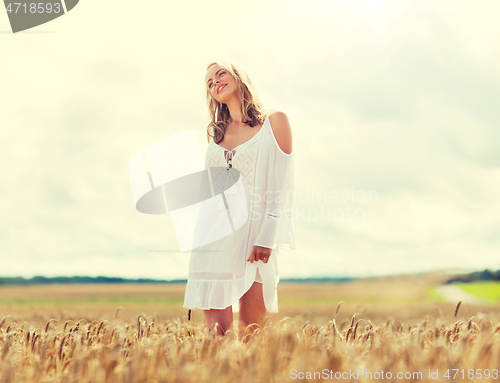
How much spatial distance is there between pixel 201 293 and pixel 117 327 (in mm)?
710

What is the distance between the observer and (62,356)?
288 cm

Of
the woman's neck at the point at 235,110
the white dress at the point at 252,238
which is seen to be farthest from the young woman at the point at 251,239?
the woman's neck at the point at 235,110

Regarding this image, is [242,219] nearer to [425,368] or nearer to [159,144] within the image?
[159,144]

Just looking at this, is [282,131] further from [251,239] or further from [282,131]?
[251,239]

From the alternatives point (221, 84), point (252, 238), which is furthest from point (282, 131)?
point (252, 238)

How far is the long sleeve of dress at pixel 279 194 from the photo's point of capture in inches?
133

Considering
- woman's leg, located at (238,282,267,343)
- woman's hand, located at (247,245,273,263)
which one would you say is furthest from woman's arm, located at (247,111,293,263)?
woman's leg, located at (238,282,267,343)

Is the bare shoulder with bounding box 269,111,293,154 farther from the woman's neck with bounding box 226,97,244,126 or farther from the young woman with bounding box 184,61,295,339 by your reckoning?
the woman's neck with bounding box 226,97,244,126

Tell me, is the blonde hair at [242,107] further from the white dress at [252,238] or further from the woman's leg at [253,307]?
the woman's leg at [253,307]

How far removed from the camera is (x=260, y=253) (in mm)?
3279

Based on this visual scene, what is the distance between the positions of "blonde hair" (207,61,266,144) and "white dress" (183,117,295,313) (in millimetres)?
191

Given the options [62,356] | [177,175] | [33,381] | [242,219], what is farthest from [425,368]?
[177,175]

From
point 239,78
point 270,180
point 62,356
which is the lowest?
point 62,356

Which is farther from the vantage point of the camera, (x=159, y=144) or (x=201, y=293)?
(x=159, y=144)
